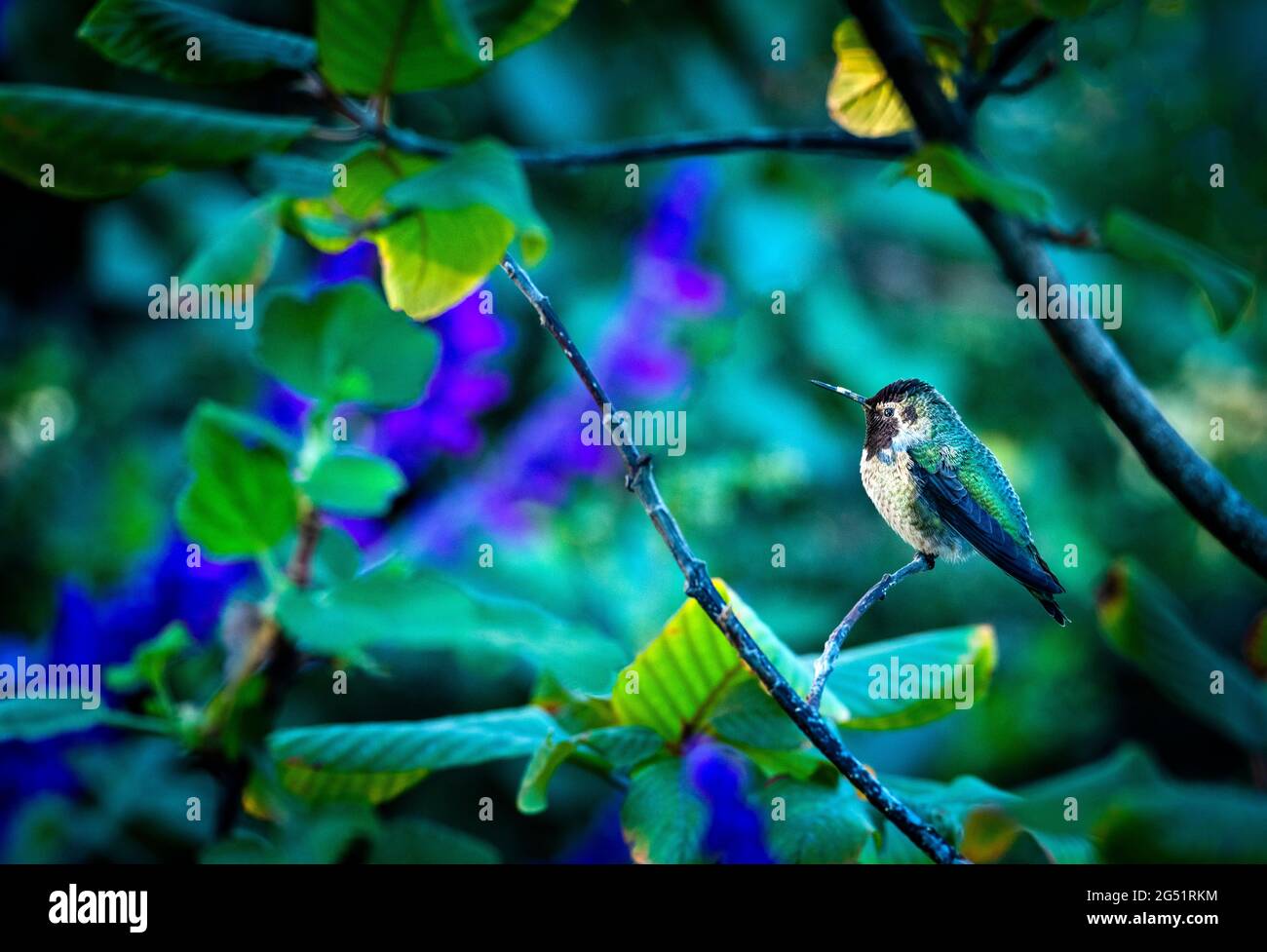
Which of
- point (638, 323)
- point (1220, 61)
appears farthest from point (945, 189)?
point (1220, 61)

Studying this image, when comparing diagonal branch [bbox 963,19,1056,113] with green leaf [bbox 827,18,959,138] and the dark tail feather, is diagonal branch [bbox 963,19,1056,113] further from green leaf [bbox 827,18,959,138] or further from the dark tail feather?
the dark tail feather

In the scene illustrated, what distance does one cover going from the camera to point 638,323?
749mm

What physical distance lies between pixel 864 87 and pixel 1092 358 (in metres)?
0.12

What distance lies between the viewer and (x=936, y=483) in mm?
246

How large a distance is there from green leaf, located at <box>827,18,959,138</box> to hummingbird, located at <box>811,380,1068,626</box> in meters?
0.12

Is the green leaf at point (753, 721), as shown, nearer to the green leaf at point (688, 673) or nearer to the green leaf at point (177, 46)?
the green leaf at point (688, 673)

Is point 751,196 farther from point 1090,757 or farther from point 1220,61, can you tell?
point 1090,757

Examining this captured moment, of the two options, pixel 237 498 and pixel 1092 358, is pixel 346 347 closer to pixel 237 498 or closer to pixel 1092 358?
pixel 237 498

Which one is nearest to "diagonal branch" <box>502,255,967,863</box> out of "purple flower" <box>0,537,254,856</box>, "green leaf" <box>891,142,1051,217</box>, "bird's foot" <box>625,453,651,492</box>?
"bird's foot" <box>625,453,651,492</box>

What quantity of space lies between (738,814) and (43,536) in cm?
81

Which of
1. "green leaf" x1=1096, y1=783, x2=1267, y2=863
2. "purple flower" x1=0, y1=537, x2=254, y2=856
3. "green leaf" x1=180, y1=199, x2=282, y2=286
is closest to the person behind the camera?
"green leaf" x1=1096, y1=783, x2=1267, y2=863

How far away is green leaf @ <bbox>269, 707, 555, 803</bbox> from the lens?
270mm

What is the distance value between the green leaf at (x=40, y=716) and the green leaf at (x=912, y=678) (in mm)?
225

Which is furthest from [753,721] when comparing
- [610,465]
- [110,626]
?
[610,465]
